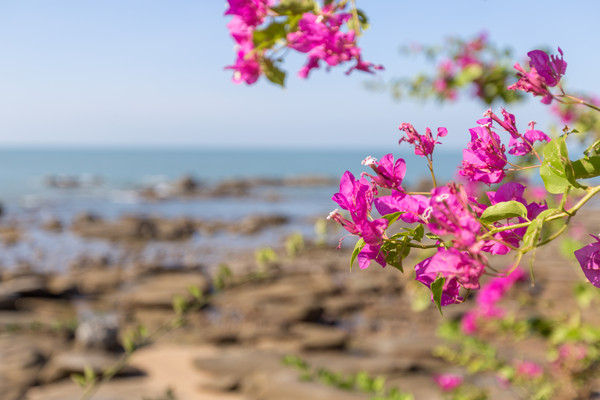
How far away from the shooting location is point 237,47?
1.33 metres

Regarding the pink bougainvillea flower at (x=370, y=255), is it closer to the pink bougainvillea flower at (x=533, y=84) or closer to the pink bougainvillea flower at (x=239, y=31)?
the pink bougainvillea flower at (x=533, y=84)

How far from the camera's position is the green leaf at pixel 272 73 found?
1258 millimetres

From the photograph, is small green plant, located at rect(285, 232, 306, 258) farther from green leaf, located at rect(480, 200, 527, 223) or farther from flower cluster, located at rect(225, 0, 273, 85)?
green leaf, located at rect(480, 200, 527, 223)

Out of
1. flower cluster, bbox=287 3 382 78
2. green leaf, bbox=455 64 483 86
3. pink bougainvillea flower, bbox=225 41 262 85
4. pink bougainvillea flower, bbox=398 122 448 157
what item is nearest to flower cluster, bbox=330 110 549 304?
pink bougainvillea flower, bbox=398 122 448 157

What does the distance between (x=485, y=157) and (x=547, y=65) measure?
0.49 ft

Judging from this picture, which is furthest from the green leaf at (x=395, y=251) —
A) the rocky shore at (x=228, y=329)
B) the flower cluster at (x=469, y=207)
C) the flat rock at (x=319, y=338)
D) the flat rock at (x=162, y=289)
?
the flat rock at (x=162, y=289)

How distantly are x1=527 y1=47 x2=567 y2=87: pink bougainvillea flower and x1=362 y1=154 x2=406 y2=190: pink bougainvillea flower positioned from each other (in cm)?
22

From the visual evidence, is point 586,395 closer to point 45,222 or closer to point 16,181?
point 45,222

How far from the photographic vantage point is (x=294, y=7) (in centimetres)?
117

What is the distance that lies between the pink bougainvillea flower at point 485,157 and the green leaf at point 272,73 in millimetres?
525

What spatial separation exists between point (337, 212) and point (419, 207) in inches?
4.3

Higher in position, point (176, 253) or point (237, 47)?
point (237, 47)

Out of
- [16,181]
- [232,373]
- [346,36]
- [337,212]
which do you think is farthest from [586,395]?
[16,181]

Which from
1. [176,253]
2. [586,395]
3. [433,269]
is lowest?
[176,253]
